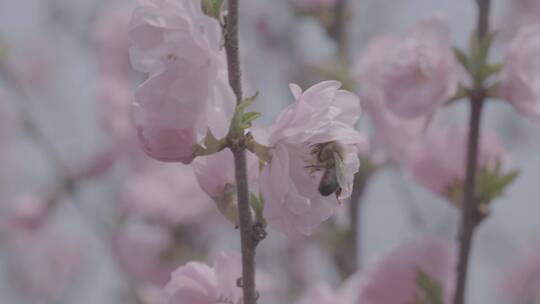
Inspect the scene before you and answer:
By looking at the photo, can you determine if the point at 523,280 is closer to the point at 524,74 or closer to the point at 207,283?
the point at 524,74

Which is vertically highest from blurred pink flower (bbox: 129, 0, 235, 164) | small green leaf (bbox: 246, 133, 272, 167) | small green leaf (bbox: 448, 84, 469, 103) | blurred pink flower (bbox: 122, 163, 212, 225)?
blurred pink flower (bbox: 129, 0, 235, 164)

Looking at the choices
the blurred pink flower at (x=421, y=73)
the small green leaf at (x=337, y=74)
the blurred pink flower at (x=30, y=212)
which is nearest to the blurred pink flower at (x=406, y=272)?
the blurred pink flower at (x=421, y=73)

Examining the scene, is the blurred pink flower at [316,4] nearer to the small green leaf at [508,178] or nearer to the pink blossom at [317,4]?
the pink blossom at [317,4]

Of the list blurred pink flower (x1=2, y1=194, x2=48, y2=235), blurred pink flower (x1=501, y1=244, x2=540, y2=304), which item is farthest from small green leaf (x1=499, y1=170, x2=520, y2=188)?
blurred pink flower (x1=501, y1=244, x2=540, y2=304)

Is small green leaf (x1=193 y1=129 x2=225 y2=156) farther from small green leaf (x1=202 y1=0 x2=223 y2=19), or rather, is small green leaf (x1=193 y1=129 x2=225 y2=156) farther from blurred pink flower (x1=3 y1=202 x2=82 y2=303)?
blurred pink flower (x1=3 y1=202 x2=82 y2=303)

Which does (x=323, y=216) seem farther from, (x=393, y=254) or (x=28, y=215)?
(x=28, y=215)
